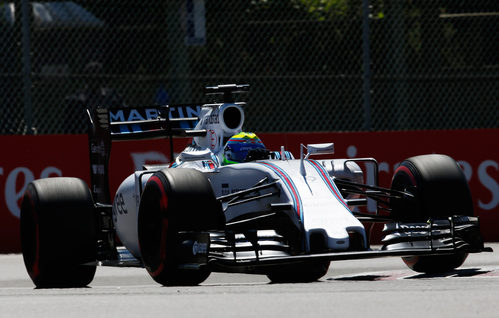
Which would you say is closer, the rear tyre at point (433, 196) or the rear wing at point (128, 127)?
the rear tyre at point (433, 196)

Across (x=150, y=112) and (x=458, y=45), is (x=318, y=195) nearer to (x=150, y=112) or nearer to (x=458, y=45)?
(x=150, y=112)

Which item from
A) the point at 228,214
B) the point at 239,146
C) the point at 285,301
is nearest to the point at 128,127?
the point at 239,146

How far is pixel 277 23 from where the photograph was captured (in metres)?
16.1

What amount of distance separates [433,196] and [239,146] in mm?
1619

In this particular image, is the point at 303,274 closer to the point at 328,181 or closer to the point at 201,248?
the point at 328,181

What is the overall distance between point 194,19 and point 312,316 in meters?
9.24

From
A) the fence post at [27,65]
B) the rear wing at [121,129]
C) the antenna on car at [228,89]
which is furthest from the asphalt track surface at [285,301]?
the fence post at [27,65]

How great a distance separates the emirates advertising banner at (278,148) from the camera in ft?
39.9

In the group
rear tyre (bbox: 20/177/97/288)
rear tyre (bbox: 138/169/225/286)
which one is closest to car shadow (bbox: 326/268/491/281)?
rear tyre (bbox: 138/169/225/286)

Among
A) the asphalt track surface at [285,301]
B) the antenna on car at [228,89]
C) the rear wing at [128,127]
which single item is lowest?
the asphalt track surface at [285,301]

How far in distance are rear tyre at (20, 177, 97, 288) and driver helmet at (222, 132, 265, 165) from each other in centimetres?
123

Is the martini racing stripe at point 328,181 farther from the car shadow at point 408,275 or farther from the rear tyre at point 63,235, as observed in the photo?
the rear tyre at point 63,235

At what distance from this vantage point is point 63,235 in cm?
852

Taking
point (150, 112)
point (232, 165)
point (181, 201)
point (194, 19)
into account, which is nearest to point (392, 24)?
point (194, 19)
